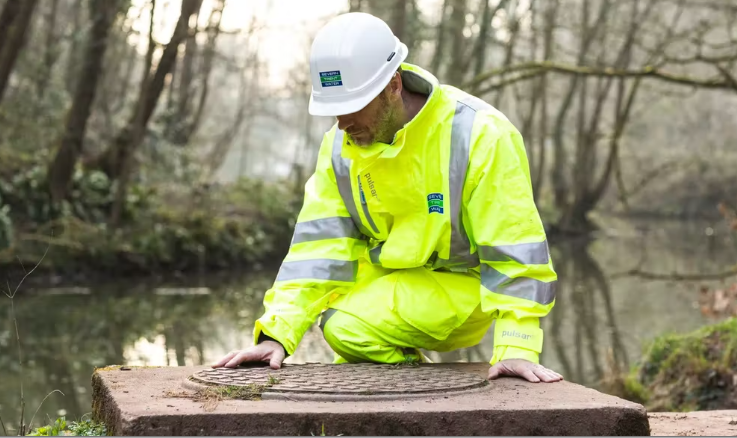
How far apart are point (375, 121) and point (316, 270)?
0.73 metres

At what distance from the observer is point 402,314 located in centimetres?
407

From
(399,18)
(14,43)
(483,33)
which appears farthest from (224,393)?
(483,33)

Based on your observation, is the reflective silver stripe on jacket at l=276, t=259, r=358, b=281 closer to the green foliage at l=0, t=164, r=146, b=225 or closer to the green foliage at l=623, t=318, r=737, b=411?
the green foliage at l=623, t=318, r=737, b=411

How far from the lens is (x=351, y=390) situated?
323 cm

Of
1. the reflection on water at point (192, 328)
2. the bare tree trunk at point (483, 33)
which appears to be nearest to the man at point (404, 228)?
the reflection on water at point (192, 328)

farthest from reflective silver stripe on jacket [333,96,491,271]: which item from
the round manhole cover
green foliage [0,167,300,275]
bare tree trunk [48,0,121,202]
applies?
bare tree trunk [48,0,121,202]

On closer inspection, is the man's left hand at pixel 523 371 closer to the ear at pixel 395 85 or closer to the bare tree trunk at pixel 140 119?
the ear at pixel 395 85

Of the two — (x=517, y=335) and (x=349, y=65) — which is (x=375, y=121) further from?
(x=517, y=335)

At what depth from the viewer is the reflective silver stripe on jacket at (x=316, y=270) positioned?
160 inches

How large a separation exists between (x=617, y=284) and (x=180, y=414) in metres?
14.0

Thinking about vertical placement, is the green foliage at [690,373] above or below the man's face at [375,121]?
below

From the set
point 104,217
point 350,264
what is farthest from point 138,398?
point 104,217

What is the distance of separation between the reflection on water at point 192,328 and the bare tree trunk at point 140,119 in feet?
6.56

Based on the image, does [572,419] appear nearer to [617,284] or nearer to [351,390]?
[351,390]
